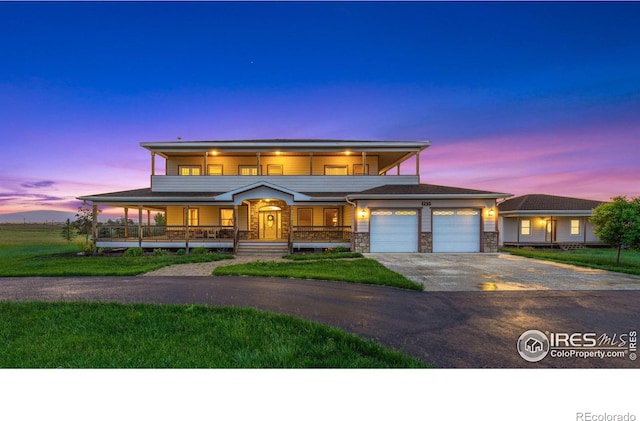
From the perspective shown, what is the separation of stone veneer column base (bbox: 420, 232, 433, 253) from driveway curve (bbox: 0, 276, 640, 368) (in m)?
8.43

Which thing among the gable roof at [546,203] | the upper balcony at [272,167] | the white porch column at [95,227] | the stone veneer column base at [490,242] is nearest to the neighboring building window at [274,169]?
the upper balcony at [272,167]

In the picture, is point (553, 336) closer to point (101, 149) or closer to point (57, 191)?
point (101, 149)

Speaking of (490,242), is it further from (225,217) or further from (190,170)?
(190,170)

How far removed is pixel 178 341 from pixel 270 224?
49.2 ft

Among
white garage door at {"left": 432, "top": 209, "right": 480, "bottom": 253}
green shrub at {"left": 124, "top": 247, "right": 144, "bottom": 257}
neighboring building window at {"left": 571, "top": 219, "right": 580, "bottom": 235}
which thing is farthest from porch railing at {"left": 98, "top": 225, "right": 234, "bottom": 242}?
neighboring building window at {"left": 571, "top": 219, "right": 580, "bottom": 235}

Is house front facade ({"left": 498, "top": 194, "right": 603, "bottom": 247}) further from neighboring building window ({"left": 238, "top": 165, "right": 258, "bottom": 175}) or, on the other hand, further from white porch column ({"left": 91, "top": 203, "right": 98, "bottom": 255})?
white porch column ({"left": 91, "top": 203, "right": 98, "bottom": 255})

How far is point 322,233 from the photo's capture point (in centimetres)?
1695

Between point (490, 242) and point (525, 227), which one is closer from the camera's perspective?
point (490, 242)

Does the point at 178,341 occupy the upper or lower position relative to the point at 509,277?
upper

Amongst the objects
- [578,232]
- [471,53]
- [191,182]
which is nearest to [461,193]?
[471,53]

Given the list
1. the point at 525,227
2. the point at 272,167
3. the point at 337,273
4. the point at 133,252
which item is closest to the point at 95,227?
the point at 133,252

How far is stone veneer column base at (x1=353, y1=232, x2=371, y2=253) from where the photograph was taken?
14.9 meters

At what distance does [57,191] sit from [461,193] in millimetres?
30279

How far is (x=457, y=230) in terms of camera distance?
49.8 ft
